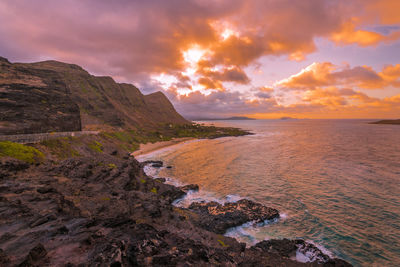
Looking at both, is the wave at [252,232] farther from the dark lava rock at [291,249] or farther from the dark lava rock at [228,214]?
the dark lava rock at [228,214]

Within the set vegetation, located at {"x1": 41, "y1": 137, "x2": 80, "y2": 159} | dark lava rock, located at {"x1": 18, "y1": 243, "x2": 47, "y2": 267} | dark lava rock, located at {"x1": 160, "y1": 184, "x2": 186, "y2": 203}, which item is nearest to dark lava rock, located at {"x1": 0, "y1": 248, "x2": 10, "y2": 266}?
dark lava rock, located at {"x1": 18, "y1": 243, "x2": 47, "y2": 267}

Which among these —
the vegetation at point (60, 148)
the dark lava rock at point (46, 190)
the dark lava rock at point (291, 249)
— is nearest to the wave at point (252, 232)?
the dark lava rock at point (291, 249)

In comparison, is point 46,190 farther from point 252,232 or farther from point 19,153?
point 252,232

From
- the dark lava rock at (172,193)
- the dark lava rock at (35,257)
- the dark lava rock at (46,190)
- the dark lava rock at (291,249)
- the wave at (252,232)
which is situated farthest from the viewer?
the dark lava rock at (172,193)

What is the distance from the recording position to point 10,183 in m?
11.8

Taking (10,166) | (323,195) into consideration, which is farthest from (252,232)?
(10,166)

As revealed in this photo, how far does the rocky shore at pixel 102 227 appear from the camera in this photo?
6559 millimetres

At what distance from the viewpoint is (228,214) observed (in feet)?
62.4

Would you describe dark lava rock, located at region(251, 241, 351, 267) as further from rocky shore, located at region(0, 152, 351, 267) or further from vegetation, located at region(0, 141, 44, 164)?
vegetation, located at region(0, 141, 44, 164)

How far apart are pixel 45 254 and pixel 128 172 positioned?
640 inches

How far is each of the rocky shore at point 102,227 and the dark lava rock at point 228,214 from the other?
10 centimetres

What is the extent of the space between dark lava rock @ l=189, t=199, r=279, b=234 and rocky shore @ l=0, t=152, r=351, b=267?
3.9 inches

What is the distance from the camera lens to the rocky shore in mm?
6559

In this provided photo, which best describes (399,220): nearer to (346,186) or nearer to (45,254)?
(346,186)
